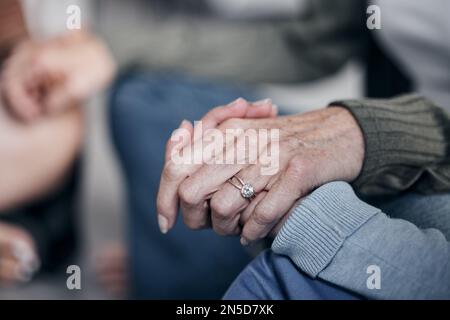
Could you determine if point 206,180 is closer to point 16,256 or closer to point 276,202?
point 276,202

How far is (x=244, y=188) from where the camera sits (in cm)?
42

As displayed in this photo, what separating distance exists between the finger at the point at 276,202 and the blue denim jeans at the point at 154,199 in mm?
246

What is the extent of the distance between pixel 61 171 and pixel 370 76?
0.48 m

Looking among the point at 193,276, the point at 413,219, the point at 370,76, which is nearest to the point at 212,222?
the point at 413,219

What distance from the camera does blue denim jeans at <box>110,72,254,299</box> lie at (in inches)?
27.4

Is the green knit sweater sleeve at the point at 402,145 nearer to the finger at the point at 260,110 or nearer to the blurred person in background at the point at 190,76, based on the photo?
the finger at the point at 260,110

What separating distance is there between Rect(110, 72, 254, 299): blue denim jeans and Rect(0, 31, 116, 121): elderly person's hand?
132 mm

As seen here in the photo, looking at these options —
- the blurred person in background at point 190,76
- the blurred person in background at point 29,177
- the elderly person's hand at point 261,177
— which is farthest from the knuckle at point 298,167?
the blurred person in background at point 29,177

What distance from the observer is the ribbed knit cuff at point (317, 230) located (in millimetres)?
406

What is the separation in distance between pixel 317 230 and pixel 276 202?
0.03 metres

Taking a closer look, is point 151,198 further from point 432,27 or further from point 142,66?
point 432,27

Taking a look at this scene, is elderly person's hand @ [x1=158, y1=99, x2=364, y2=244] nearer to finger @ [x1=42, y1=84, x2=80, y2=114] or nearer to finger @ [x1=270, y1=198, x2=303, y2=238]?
finger @ [x1=270, y1=198, x2=303, y2=238]

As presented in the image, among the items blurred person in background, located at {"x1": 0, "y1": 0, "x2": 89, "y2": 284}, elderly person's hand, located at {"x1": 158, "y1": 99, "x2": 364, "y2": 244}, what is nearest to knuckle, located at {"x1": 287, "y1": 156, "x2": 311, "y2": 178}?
elderly person's hand, located at {"x1": 158, "y1": 99, "x2": 364, "y2": 244}

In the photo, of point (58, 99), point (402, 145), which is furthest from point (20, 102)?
point (402, 145)
